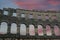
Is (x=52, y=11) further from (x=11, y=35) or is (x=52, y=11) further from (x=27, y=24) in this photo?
(x=11, y=35)

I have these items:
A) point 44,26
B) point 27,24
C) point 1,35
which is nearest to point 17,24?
point 27,24

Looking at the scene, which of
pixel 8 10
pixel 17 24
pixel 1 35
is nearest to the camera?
pixel 1 35

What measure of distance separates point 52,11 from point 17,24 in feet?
19.9

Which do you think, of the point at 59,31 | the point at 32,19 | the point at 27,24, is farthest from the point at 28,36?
the point at 59,31

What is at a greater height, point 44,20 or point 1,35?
point 44,20

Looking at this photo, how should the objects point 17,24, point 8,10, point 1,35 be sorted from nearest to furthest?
point 1,35 → point 17,24 → point 8,10

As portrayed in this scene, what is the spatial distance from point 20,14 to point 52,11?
201 inches

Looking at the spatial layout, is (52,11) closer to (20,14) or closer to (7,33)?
(20,14)

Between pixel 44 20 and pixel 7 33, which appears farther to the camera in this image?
pixel 44 20

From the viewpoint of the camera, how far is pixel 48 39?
675 inches

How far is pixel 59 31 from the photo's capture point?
60.2 ft

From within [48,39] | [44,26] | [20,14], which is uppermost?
[20,14]

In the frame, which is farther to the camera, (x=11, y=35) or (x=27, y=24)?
(x=27, y=24)

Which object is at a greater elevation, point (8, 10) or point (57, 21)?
point (8, 10)
